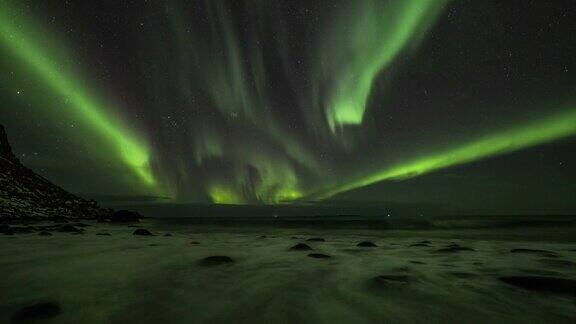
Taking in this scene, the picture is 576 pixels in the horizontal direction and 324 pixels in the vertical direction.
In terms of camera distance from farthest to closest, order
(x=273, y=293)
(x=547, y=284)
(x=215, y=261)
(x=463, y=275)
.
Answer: (x=215, y=261) → (x=463, y=275) → (x=547, y=284) → (x=273, y=293)

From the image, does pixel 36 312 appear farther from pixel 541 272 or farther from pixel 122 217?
pixel 122 217

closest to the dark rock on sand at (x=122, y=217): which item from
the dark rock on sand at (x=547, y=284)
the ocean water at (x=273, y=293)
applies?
the ocean water at (x=273, y=293)

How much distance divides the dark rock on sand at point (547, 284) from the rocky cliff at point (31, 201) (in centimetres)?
2758

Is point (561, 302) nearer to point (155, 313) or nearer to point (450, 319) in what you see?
point (450, 319)

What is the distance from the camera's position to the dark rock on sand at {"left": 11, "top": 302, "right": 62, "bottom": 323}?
1.95 meters

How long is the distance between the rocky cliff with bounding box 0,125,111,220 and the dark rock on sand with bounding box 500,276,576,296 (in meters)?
27.6

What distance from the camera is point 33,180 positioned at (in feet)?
111

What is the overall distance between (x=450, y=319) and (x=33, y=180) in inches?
1775

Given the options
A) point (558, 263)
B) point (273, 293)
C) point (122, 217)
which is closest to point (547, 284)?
point (558, 263)

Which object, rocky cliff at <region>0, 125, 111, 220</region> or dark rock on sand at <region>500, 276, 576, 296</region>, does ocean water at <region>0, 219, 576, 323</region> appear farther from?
rocky cliff at <region>0, 125, 111, 220</region>

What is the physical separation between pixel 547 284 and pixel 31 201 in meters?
35.9

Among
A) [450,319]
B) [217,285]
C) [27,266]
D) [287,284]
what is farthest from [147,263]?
[450,319]

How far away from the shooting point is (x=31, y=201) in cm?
2653

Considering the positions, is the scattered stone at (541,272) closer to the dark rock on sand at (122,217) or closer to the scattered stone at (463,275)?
the scattered stone at (463,275)
